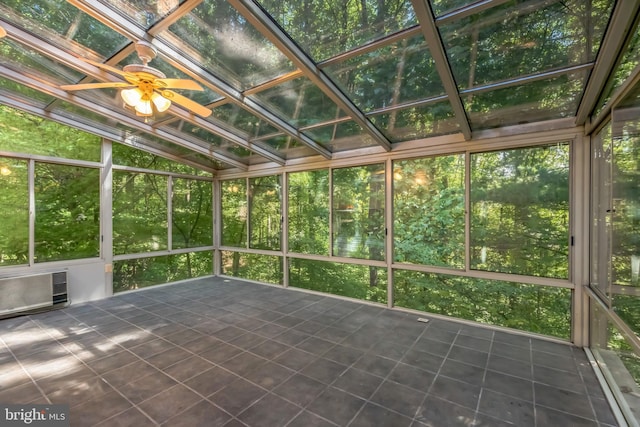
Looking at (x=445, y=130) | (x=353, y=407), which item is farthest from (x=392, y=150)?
(x=353, y=407)

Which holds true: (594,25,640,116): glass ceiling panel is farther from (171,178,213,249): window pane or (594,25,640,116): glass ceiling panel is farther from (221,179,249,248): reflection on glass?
(171,178,213,249): window pane

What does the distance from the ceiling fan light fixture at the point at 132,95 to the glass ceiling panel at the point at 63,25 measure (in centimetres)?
58

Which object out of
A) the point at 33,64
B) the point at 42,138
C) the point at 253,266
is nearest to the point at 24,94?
the point at 42,138

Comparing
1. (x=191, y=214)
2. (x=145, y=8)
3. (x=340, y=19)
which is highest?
(x=145, y=8)

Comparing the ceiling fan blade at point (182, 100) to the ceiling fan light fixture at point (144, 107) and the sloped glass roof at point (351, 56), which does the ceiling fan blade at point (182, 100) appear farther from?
the ceiling fan light fixture at point (144, 107)

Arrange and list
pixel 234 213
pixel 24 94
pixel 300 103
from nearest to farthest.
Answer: pixel 300 103
pixel 24 94
pixel 234 213

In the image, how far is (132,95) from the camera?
94.5 inches

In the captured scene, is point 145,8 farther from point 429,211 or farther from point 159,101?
point 429,211

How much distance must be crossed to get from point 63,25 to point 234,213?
14.5ft

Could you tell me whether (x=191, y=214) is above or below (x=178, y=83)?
below

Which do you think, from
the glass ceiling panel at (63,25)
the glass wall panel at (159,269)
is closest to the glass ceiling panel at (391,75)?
the glass ceiling panel at (63,25)

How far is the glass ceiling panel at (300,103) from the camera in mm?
3016

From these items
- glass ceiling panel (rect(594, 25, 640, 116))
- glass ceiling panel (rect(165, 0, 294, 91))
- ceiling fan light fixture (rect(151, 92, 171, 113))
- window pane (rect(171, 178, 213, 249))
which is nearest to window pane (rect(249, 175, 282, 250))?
window pane (rect(171, 178, 213, 249))

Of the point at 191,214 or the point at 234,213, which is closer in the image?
the point at 191,214
